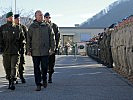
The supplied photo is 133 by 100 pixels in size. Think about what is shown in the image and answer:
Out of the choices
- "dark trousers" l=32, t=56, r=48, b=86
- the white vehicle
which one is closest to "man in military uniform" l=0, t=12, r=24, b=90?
"dark trousers" l=32, t=56, r=48, b=86

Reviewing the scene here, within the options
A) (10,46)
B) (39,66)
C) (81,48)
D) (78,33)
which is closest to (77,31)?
(78,33)

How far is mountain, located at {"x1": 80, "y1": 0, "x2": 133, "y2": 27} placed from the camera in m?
129

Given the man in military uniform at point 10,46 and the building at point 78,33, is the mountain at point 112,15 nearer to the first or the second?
the building at point 78,33

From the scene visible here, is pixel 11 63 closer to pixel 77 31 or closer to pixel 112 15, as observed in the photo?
pixel 77 31

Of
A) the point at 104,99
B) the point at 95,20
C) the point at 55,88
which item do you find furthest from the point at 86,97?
the point at 95,20

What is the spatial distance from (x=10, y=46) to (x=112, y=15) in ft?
398

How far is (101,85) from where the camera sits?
1298cm

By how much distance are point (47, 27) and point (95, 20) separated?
127 metres

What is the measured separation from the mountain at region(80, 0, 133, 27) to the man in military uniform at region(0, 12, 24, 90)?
114 meters

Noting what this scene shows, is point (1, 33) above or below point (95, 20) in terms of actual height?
below

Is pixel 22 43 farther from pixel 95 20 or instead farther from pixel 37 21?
pixel 95 20

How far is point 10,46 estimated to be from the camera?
11906mm

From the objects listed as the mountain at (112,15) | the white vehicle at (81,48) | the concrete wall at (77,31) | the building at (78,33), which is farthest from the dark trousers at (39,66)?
the mountain at (112,15)

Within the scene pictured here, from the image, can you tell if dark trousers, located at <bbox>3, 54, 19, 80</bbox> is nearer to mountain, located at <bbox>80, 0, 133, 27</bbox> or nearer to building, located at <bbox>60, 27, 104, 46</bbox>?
building, located at <bbox>60, 27, 104, 46</bbox>
